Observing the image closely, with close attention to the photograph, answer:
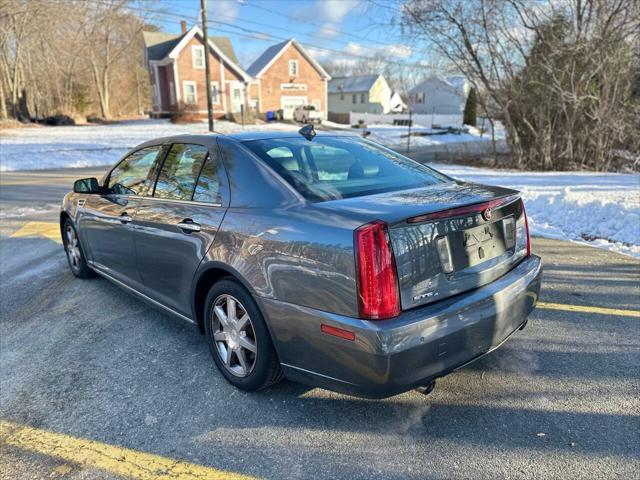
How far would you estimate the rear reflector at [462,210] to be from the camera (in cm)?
236

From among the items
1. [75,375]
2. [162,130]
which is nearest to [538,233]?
[75,375]

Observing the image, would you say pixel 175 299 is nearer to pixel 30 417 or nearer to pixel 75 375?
pixel 75 375

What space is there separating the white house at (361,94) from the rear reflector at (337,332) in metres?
66.0

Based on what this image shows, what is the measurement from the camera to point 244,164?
9.82 feet

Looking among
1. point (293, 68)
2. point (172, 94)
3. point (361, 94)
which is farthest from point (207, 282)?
point (361, 94)

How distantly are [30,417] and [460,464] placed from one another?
8.28 ft

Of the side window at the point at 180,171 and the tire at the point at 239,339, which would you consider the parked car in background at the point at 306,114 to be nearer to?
the side window at the point at 180,171

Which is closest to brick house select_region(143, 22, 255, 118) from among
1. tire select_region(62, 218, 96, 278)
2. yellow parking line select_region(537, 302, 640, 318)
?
tire select_region(62, 218, 96, 278)

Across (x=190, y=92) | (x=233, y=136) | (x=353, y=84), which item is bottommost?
(x=233, y=136)

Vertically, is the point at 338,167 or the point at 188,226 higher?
the point at 338,167

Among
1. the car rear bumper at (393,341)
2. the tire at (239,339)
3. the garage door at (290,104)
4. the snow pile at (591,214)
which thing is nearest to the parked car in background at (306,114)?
the garage door at (290,104)

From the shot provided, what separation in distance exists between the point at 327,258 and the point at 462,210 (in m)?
0.83

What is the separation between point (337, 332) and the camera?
2.30 metres

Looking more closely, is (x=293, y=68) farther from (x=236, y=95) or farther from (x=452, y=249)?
(x=452, y=249)
